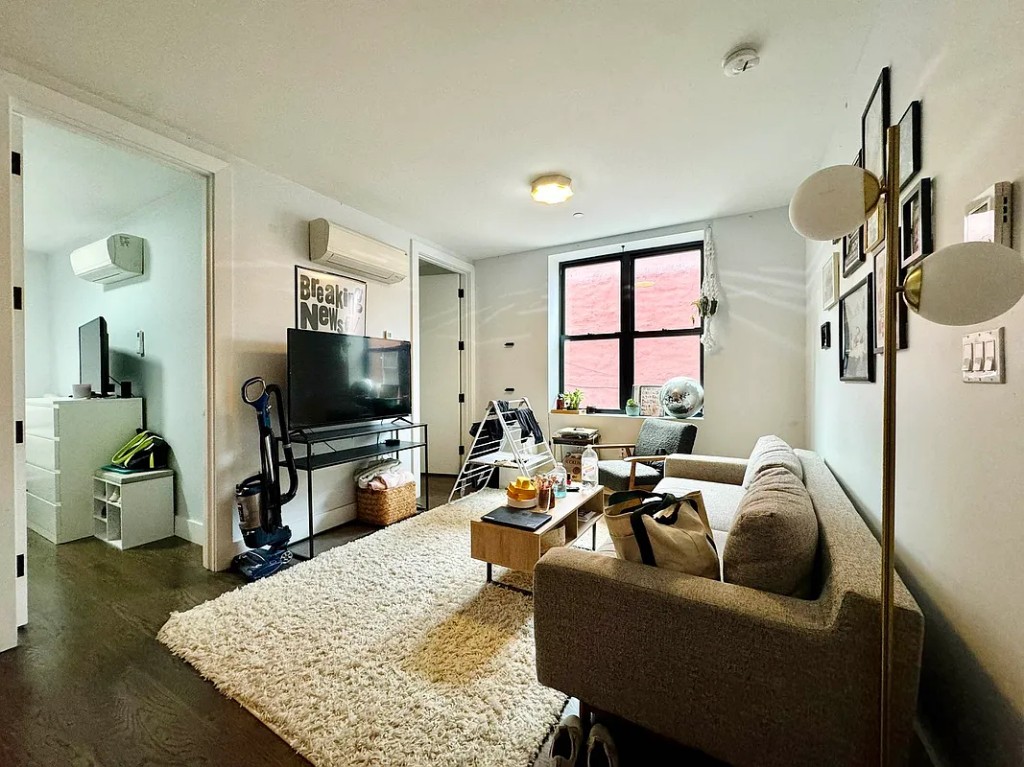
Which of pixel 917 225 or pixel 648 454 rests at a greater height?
pixel 917 225

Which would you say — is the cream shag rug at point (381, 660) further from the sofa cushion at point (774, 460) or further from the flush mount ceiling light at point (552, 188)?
the flush mount ceiling light at point (552, 188)

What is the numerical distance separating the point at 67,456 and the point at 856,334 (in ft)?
15.8

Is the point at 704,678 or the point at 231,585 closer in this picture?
the point at 704,678

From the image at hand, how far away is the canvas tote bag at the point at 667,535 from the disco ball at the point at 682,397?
2424mm

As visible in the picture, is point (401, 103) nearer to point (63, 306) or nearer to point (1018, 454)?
point (1018, 454)

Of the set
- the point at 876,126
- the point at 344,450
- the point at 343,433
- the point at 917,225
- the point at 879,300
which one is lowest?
the point at 344,450

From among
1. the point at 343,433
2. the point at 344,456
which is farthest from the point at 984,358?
the point at 343,433

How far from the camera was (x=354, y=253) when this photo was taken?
10.3 feet

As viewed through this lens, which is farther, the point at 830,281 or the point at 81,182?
the point at 81,182

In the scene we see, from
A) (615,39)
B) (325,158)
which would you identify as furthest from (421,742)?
(325,158)

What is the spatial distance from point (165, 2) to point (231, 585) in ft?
8.65

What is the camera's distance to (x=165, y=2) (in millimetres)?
1482

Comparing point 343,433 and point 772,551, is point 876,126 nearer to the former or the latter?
point 772,551

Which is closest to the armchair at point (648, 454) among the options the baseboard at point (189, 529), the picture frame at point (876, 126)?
the picture frame at point (876, 126)
